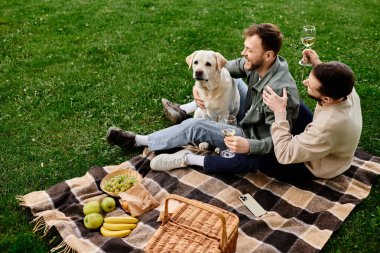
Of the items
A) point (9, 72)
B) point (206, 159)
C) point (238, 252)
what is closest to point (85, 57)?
point (9, 72)

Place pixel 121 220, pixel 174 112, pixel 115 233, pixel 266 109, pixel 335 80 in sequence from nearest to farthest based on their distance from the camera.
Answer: pixel 335 80, pixel 115 233, pixel 121 220, pixel 266 109, pixel 174 112

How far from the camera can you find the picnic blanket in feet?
15.7

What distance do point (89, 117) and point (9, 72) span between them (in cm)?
275

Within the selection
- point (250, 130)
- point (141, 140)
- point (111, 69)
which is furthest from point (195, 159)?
point (111, 69)

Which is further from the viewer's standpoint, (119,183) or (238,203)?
(119,183)

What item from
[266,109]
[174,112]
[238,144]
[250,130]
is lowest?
[174,112]

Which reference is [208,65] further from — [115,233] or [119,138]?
[115,233]

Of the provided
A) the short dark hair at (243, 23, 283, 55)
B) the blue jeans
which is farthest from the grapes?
the short dark hair at (243, 23, 283, 55)

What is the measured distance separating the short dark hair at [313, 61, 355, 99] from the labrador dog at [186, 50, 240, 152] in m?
2.10

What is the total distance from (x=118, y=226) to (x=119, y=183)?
80 cm

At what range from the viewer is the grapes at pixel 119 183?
558 cm

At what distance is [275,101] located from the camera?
496cm

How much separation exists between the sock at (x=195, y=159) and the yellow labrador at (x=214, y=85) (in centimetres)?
104

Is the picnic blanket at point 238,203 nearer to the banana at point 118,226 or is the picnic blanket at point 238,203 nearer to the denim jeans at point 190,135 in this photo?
the banana at point 118,226
